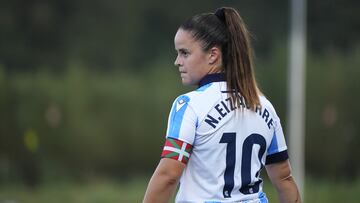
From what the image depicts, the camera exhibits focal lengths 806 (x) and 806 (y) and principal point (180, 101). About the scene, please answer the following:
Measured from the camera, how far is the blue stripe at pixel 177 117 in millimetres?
2453

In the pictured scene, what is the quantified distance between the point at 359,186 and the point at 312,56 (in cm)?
141

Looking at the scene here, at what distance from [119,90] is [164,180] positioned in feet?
16.3

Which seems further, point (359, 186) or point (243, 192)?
point (359, 186)

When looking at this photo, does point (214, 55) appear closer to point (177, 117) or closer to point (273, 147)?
point (177, 117)

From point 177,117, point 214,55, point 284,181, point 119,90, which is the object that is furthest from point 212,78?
point 119,90

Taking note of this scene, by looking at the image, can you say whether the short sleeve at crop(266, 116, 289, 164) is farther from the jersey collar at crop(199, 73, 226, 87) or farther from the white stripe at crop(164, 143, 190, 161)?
the white stripe at crop(164, 143, 190, 161)

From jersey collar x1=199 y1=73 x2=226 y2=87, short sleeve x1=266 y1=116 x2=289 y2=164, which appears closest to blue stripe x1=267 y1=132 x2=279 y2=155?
short sleeve x1=266 y1=116 x2=289 y2=164

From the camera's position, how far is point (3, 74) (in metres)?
6.98

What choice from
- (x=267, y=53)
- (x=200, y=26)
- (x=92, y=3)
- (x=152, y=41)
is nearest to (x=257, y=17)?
(x=267, y=53)

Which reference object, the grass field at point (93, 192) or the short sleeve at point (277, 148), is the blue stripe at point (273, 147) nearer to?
the short sleeve at point (277, 148)

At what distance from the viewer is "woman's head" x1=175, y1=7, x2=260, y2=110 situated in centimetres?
255

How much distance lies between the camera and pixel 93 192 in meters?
7.33

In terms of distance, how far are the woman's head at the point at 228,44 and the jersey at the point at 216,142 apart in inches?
1.5

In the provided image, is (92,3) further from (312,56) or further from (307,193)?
(307,193)
